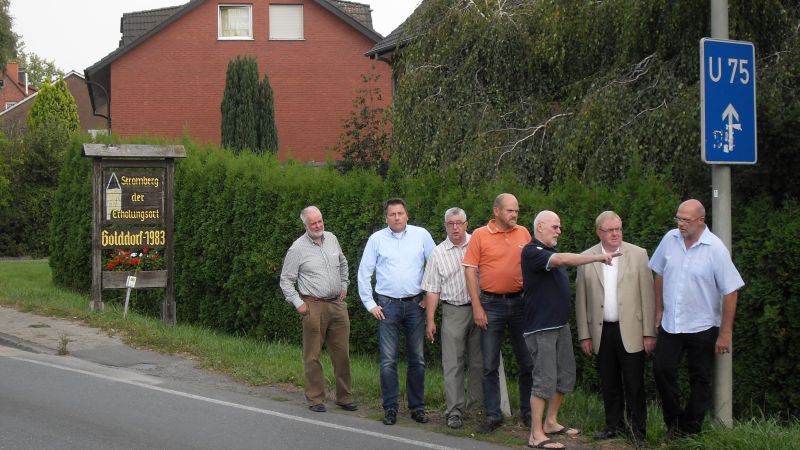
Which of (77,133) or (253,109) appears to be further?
(253,109)

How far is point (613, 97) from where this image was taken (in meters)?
12.9

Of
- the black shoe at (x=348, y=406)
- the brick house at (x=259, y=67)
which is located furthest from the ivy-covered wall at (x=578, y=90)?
the brick house at (x=259, y=67)

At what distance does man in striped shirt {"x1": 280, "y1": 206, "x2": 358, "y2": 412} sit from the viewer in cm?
965

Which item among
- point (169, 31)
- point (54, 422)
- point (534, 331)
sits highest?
point (169, 31)

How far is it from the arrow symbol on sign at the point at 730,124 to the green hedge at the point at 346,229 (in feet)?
2.90

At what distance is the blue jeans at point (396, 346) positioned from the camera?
910cm

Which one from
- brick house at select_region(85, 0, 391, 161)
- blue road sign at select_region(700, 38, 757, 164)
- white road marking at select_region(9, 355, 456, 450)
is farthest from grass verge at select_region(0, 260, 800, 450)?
brick house at select_region(85, 0, 391, 161)

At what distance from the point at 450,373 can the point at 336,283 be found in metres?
1.57

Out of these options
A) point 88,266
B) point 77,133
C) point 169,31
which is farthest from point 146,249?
point 169,31

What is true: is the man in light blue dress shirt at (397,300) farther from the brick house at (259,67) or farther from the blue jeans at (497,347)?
the brick house at (259,67)

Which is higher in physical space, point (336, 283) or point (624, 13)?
point (624, 13)

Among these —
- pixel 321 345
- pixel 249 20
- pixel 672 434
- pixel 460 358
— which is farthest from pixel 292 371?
pixel 249 20

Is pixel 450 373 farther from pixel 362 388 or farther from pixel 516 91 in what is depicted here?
pixel 516 91

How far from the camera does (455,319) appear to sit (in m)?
8.95
